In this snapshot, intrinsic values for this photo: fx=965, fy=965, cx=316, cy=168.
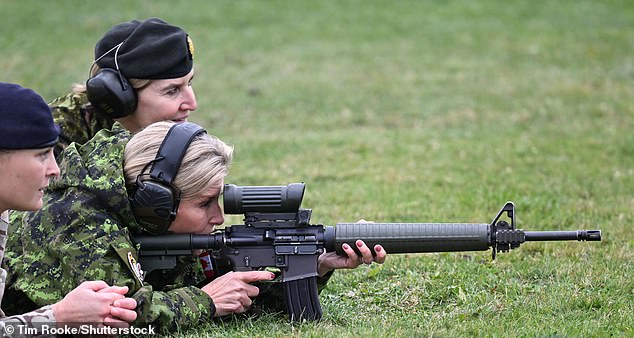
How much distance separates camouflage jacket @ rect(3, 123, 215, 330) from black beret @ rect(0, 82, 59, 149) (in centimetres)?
52

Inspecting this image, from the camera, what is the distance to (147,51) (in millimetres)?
6996

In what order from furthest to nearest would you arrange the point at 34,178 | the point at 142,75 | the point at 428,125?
the point at 428,125
the point at 142,75
the point at 34,178

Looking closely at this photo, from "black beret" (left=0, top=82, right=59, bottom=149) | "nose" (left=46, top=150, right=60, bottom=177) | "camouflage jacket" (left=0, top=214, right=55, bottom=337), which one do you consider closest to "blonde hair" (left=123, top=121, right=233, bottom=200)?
"nose" (left=46, top=150, right=60, bottom=177)

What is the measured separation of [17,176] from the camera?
186 inches

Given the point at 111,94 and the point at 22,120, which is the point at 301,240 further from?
the point at 111,94

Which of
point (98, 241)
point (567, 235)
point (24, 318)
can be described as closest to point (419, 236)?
point (567, 235)

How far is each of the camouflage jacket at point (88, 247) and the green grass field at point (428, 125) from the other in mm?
408

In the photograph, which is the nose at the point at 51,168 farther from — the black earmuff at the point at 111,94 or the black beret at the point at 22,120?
the black earmuff at the point at 111,94

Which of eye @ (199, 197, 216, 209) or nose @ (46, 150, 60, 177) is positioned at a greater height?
nose @ (46, 150, 60, 177)

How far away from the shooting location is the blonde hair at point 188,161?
527 centimetres

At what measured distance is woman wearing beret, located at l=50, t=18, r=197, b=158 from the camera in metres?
6.86

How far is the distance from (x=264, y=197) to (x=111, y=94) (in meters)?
1.89

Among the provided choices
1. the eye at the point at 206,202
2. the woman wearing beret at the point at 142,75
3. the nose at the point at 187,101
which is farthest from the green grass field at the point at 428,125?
the woman wearing beret at the point at 142,75

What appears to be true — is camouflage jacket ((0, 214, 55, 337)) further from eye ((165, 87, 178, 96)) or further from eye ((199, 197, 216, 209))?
eye ((165, 87, 178, 96))
